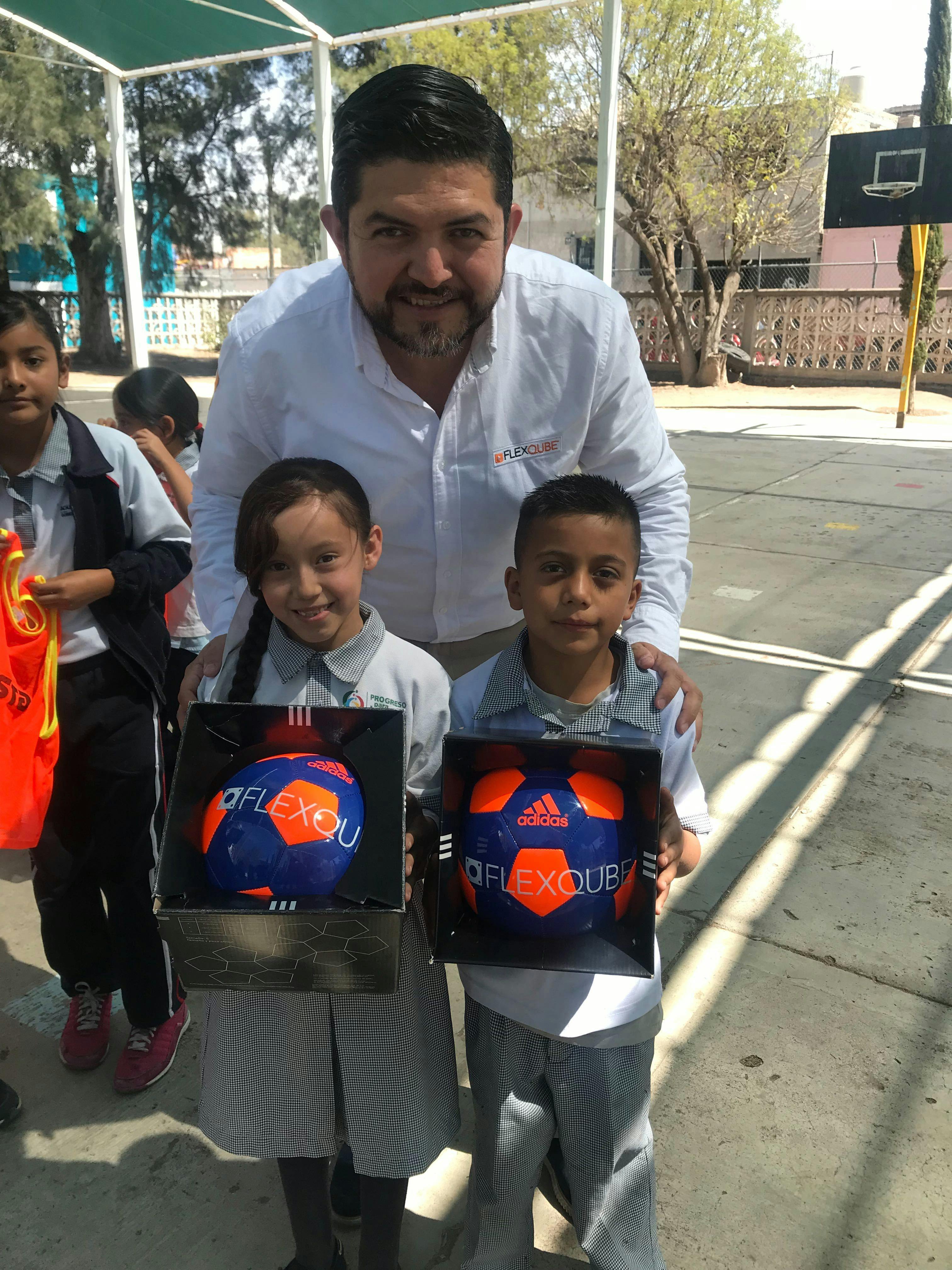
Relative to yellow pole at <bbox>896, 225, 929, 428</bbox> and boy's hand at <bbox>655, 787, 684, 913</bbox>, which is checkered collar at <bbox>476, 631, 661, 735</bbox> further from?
yellow pole at <bbox>896, 225, 929, 428</bbox>

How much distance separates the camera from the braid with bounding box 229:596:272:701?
1.64 meters

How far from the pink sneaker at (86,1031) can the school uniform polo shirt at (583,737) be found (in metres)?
1.16

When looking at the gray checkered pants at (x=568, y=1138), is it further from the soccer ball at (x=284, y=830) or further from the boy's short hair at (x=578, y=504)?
the boy's short hair at (x=578, y=504)

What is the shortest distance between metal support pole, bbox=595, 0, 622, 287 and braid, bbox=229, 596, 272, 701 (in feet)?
19.6

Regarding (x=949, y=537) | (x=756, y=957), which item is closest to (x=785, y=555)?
(x=949, y=537)

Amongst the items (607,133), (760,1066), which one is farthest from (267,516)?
(607,133)

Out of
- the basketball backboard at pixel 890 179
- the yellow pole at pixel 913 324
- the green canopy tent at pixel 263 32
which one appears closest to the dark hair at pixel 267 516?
the green canopy tent at pixel 263 32

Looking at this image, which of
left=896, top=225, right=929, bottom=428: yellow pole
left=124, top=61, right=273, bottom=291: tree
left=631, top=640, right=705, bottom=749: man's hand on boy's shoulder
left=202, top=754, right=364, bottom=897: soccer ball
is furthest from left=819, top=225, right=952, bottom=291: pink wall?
left=202, top=754, right=364, bottom=897: soccer ball

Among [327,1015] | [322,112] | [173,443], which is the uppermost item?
[322,112]

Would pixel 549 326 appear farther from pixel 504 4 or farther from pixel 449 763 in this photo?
pixel 504 4

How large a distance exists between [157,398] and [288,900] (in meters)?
2.48

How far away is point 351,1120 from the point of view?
5.22 feet

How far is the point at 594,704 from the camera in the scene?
62.7 inches

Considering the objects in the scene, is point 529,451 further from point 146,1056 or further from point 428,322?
point 146,1056
